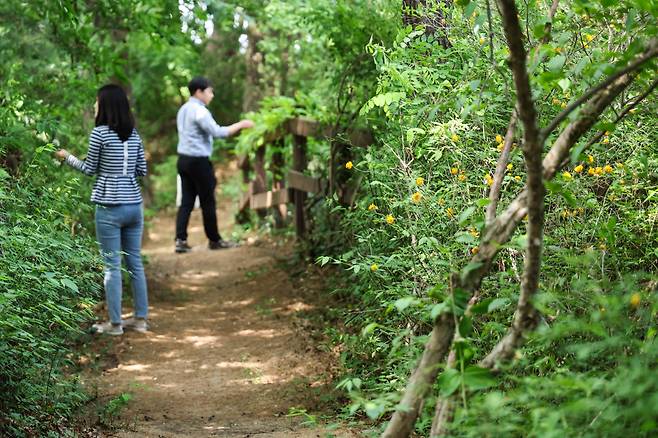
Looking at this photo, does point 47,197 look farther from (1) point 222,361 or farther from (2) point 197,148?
(2) point 197,148

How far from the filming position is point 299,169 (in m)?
9.61

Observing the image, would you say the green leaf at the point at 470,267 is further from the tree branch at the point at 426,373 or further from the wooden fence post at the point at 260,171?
the wooden fence post at the point at 260,171

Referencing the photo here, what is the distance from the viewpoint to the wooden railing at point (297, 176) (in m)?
7.86

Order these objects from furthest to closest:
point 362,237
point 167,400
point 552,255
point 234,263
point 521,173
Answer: point 234,263 < point 167,400 < point 362,237 < point 521,173 < point 552,255

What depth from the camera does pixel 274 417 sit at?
16.7 feet

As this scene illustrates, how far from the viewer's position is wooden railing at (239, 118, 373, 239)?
7.86 m

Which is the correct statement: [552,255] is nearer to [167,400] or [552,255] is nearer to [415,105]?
[415,105]

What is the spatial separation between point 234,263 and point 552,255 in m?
6.56

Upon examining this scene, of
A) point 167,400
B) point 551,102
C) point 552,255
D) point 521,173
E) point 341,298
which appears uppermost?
point 551,102

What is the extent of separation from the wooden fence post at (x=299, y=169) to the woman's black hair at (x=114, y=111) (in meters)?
3.18

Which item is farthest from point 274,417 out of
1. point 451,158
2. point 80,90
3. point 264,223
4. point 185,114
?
point 264,223

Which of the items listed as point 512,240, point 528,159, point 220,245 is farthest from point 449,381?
point 220,245

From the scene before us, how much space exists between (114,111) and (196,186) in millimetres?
3229

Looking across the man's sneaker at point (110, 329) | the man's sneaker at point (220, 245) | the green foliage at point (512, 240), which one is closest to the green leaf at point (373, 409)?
the green foliage at point (512, 240)
